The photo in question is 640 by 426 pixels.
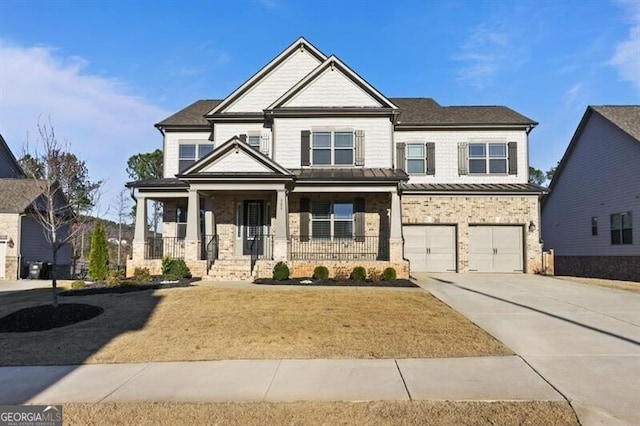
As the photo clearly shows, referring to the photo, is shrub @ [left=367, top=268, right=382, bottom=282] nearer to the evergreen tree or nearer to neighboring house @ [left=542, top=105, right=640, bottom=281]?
the evergreen tree

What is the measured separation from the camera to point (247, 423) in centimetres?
475

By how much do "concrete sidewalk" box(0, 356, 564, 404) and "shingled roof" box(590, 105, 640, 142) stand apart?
18015 millimetres

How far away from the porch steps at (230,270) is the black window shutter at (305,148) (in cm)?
479

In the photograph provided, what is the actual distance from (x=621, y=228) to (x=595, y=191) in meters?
2.76

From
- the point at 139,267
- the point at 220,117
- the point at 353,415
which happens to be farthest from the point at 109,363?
the point at 220,117

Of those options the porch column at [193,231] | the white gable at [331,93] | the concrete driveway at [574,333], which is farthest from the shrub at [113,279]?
the concrete driveway at [574,333]

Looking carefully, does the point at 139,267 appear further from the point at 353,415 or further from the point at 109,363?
the point at 353,415

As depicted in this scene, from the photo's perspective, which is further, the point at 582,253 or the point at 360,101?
the point at 582,253

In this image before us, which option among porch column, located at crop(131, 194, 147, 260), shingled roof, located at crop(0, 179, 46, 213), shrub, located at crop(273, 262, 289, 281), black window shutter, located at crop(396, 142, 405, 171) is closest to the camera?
shrub, located at crop(273, 262, 289, 281)

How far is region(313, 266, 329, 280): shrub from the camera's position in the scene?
16484 mm

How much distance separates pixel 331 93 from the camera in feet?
65.2

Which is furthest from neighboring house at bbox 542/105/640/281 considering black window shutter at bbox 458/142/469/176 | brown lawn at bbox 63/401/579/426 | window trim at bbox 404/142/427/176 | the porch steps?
brown lawn at bbox 63/401/579/426

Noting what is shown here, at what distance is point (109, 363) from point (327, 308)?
5.05 m

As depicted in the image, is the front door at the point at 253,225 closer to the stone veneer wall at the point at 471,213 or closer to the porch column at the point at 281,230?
the porch column at the point at 281,230
